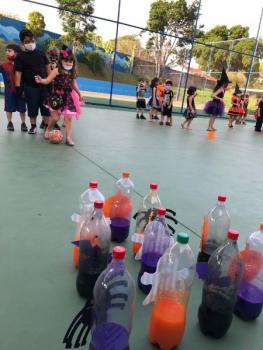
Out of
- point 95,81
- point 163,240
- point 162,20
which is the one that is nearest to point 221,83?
point 163,240

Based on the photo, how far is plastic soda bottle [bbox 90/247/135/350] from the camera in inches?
47.6

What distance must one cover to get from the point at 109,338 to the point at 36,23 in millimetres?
15935

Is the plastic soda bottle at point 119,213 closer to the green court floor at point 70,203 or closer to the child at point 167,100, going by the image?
the green court floor at point 70,203

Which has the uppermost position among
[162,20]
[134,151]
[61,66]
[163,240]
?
[162,20]

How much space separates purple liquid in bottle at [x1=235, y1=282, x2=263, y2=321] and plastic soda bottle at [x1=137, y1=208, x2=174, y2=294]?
1.45 feet

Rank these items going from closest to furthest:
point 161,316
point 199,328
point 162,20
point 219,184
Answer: point 161,316
point 199,328
point 219,184
point 162,20

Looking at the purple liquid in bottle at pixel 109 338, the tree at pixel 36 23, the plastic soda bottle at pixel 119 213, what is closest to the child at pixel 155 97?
the tree at pixel 36 23

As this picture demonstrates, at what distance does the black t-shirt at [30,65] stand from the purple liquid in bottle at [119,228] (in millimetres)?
3735

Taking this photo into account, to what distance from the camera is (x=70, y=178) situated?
11.2ft

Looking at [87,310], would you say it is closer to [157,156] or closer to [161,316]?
[161,316]

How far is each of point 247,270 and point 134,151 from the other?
3.82m

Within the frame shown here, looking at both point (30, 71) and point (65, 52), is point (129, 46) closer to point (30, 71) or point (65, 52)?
point (30, 71)

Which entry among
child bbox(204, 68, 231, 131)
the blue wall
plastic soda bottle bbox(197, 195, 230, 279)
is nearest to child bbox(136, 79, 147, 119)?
child bbox(204, 68, 231, 131)

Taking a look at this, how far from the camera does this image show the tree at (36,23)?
14223 millimetres
